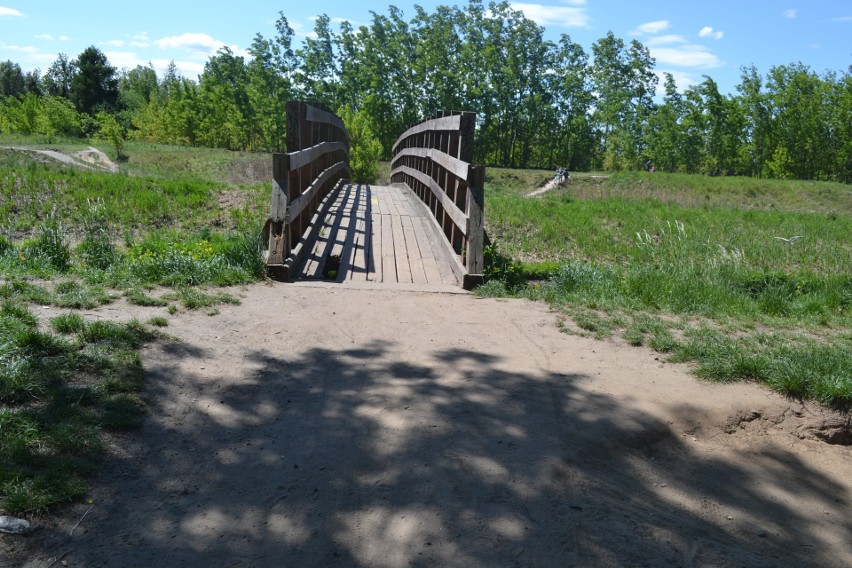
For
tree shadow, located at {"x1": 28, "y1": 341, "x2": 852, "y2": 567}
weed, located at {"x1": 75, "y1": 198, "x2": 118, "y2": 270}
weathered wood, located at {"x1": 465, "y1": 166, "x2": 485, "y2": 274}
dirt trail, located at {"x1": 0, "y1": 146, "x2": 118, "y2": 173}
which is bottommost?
tree shadow, located at {"x1": 28, "y1": 341, "x2": 852, "y2": 567}

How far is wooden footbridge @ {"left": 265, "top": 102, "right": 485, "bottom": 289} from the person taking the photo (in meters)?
7.36

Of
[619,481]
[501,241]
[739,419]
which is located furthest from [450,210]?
[619,481]

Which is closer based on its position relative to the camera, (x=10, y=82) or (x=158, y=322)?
(x=158, y=322)

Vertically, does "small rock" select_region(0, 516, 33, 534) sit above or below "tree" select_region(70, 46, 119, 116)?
below

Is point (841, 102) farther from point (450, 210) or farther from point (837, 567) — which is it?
point (837, 567)

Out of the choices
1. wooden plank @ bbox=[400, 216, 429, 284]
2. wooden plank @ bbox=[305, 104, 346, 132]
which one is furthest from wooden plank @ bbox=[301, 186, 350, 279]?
wooden plank @ bbox=[305, 104, 346, 132]

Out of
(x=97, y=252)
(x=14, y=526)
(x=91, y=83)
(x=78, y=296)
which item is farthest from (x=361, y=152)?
(x=91, y=83)

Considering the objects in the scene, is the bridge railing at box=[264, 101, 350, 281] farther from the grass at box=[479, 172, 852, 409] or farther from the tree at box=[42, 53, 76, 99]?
the tree at box=[42, 53, 76, 99]

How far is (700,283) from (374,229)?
5.03 metres

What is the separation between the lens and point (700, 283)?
7.55 meters

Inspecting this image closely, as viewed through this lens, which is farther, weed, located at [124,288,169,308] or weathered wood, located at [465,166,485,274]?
weathered wood, located at [465,166,485,274]

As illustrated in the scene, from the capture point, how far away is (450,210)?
8656 millimetres

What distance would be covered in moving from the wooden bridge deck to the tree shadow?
332 centimetres

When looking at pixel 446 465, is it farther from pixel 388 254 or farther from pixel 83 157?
pixel 83 157
